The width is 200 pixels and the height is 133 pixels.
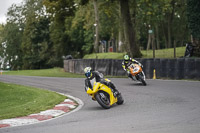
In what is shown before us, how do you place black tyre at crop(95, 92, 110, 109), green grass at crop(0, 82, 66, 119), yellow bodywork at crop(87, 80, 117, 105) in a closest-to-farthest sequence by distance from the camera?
green grass at crop(0, 82, 66, 119) → black tyre at crop(95, 92, 110, 109) → yellow bodywork at crop(87, 80, 117, 105)

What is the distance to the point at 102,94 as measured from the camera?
1023cm

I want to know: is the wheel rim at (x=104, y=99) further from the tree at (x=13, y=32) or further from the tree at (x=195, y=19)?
the tree at (x=13, y=32)

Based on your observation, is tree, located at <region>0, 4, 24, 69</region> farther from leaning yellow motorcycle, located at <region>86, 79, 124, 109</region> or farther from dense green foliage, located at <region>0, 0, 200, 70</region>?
leaning yellow motorcycle, located at <region>86, 79, 124, 109</region>

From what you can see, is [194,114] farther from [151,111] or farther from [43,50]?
[43,50]

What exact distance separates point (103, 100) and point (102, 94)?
0.64 ft

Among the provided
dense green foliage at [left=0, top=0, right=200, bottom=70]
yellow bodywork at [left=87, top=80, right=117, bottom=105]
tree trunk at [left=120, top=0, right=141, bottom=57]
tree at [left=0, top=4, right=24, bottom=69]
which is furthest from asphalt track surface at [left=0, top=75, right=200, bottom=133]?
tree at [left=0, top=4, right=24, bottom=69]

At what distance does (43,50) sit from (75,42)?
667 cm

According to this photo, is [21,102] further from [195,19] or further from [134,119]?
[195,19]

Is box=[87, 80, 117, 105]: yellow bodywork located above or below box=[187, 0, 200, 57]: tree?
below

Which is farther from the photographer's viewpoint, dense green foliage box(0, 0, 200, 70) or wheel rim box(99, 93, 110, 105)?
dense green foliage box(0, 0, 200, 70)

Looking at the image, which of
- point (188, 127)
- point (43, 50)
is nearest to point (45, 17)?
point (43, 50)

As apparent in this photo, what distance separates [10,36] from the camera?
71.9m

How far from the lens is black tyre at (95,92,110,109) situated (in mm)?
10023

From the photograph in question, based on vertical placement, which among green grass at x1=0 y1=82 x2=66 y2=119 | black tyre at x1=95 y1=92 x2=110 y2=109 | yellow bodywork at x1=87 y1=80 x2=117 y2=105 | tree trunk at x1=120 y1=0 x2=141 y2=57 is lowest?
green grass at x1=0 y1=82 x2=66 y2=119
